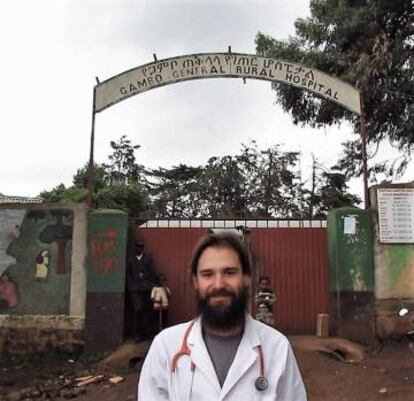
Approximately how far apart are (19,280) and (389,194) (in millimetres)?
6148

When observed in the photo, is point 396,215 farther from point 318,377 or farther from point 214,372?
point 214,372

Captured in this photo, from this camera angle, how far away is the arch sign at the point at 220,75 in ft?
33.2

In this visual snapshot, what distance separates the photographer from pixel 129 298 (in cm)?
938

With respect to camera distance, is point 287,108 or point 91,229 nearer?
point 91,229

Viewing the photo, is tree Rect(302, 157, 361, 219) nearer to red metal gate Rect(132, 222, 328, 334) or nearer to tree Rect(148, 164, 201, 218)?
tree Rect(148, 164, 201, 218)

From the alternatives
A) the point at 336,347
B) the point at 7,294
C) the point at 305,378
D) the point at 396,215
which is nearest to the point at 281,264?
the point at 336,347

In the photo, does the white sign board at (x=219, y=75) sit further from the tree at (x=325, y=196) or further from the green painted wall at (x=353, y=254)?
the tree at (x=325, y=196)

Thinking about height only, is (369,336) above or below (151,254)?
below

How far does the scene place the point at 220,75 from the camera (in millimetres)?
10180

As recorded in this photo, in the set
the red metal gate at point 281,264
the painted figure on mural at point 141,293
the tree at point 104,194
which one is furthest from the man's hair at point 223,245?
the tree at point 104,194

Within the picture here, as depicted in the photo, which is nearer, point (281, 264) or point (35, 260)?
point (35, 260)

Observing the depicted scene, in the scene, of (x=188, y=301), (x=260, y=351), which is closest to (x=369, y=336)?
(x=188, y=301)

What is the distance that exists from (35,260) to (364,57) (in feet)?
32.1

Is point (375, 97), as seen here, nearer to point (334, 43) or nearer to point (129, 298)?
point (334, 43)
